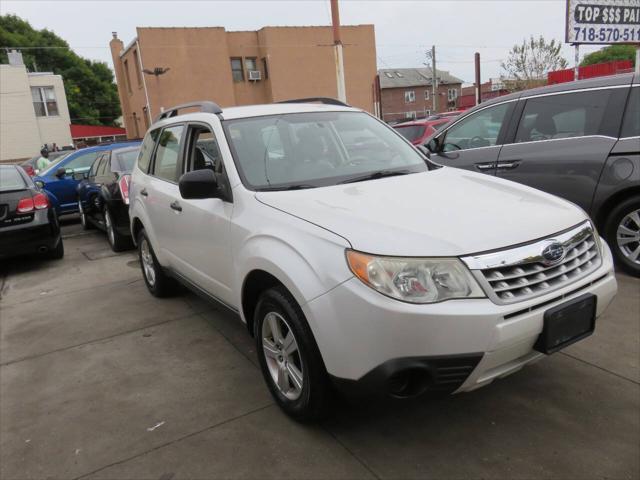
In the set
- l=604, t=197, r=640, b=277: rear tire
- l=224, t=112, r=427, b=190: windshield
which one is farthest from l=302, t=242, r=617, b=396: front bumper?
l=604, t=197, r=640, b=277: rear tire

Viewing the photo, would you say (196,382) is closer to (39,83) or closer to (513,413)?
(513,413)

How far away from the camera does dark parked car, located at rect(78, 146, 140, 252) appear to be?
279 inches

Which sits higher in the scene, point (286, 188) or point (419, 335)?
point (286, 188)

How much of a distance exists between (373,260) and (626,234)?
3.50 meters

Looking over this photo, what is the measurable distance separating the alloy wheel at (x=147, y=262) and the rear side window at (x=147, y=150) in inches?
28.4

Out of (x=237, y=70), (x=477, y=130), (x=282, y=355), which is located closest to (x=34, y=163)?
(x=237, y=70)

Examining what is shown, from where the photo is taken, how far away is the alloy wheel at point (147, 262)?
5064 millimetres

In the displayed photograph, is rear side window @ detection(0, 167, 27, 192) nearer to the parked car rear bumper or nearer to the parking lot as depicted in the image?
the parked car rear bumper

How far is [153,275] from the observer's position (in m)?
5.15

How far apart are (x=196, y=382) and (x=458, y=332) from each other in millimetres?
2009

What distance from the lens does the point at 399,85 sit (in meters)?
66.7

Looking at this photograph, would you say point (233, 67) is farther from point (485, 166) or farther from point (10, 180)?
point (485, 166)

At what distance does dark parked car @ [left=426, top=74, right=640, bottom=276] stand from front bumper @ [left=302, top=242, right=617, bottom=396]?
282 cm

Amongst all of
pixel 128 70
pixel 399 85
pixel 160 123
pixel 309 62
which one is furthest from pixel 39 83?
pixel 399 85
